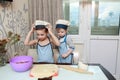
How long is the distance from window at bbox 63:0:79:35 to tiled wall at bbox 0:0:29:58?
700 millimetres

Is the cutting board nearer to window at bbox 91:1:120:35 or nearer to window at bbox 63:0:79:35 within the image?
window at bbox 63:0:79:35

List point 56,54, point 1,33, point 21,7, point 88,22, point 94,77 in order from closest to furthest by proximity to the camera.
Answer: point 94,77 → point 1,33 → point 56,54 → point 21,7 → point 88,22

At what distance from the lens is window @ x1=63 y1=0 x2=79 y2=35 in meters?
2.75

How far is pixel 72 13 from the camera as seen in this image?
2816 millimetres

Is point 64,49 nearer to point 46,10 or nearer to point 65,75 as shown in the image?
point 65,75

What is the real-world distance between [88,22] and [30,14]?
40.2 inches

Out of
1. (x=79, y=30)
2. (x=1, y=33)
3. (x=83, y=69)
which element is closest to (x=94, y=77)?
(x=83, y=69)

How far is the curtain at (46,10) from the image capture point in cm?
247

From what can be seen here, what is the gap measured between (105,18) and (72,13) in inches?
23.8

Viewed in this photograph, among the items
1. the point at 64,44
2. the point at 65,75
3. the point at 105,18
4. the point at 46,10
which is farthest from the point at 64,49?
the point at 105,18

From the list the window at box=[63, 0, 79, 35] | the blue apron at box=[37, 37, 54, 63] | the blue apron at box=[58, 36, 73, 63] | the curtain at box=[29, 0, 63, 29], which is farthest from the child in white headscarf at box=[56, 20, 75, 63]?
the window at box=[63, 0, 79, 35]

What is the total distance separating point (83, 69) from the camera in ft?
4.98

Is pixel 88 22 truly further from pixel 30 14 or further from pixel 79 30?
pixel 30 14

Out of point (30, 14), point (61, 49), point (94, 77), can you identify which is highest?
point (30, 14)
